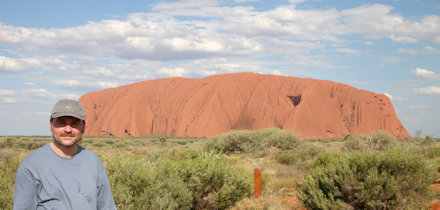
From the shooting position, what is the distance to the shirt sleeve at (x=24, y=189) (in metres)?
2.29

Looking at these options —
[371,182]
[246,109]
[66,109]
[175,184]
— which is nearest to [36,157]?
[66,109]

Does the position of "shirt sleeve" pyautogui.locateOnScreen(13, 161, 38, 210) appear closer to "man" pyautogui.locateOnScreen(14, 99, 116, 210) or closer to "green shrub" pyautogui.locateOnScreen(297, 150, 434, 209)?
"man" pyautogui.locateOnScreen(14, 99, 116, 210)

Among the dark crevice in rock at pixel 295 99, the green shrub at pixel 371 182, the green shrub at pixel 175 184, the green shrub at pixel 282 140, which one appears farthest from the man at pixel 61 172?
the dark crevice in rock at pixel 295 99

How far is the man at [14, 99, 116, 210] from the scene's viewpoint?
7.63ft

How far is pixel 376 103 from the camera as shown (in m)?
64.4

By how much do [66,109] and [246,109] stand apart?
2354 inches

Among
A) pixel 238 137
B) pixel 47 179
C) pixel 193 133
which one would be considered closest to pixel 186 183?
pixel 47 179

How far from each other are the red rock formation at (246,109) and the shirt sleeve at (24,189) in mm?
56039

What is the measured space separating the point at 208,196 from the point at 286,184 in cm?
430

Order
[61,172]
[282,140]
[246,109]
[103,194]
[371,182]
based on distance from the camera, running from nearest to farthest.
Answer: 1. [61,172]
2. [103,194]
3. [371,182]
4. [282,140]
5. [246,109]

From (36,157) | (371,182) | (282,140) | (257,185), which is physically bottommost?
(282,140)

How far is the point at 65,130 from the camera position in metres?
2.46

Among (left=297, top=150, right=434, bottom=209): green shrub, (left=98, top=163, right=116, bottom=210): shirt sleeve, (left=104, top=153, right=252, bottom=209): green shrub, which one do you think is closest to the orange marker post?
(left=104, top=153, right=252, bottom=209): green shrub

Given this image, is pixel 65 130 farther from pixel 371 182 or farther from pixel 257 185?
pixel 257 185
